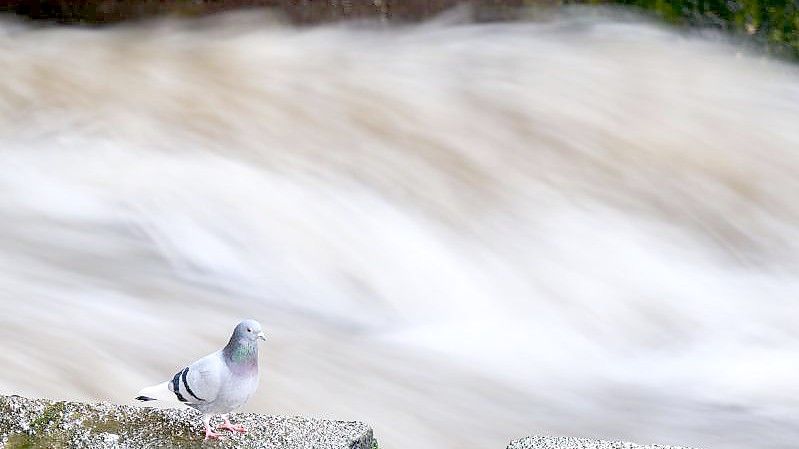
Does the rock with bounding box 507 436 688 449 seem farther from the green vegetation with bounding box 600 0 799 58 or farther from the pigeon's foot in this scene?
the green vegetation with bounding box 600 0 799 58

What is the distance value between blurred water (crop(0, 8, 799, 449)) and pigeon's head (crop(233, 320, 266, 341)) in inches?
70.4

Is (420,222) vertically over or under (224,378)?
under

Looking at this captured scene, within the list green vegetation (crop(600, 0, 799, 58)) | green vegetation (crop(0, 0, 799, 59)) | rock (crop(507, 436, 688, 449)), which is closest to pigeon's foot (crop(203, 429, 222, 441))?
rock (crop(507, 436, 688, 449))

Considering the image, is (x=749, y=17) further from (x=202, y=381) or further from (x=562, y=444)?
(x=202, y=381)

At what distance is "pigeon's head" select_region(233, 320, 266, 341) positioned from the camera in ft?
5.10

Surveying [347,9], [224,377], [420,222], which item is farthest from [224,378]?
[347,9]

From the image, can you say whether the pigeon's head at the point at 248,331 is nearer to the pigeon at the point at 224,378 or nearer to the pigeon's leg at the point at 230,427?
the pigeon at the point at 224,378

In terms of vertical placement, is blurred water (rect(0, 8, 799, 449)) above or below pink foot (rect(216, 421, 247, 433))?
below

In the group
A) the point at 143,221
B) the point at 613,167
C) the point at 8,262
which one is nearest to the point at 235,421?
the point at 8,262

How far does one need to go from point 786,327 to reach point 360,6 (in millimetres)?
3554

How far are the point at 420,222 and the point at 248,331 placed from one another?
344 centimetres

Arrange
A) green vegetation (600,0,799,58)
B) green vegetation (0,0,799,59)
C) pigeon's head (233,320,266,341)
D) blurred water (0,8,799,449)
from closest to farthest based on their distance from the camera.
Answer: pigeon's head (233,320,266,341) → blurred water (0,8,799,449) → green vegetation (600,0,799,58) → green vegetation (0,0,799,59)

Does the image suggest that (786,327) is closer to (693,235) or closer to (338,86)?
(693,235)

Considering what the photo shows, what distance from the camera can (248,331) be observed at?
5.14 feet
